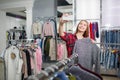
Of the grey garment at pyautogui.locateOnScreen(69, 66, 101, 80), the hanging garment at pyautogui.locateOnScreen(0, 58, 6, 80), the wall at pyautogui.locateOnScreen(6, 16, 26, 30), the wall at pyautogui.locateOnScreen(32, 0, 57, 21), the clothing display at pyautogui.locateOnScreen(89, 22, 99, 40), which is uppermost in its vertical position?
the wall at pyautogui.locateOnScreen(32, 0, 57, 21)

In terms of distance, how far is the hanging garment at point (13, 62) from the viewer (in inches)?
132

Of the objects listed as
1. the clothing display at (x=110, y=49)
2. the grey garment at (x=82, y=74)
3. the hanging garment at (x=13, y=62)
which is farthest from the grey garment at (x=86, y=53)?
the clothing display at (x=110, y=49)

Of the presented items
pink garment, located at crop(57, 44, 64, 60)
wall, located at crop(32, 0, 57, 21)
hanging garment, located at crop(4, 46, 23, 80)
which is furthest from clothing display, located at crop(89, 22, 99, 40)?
hanging garment, located at crop(4, 46, 23, 80)

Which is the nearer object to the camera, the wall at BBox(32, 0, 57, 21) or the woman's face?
the woman's face

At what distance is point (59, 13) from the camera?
5.37 meters

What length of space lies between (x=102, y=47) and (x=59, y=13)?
1.80 metres

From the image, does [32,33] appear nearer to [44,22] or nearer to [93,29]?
[44,22]

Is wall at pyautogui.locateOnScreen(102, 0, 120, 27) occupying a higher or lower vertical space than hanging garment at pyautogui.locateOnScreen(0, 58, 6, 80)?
higher

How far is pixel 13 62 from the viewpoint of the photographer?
3.38 metres

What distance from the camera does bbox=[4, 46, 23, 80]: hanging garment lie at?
3.35 metres

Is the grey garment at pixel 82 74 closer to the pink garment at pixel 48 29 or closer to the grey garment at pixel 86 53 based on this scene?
the grey garment at pixel 86 53

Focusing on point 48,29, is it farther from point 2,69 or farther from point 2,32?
point 2,32

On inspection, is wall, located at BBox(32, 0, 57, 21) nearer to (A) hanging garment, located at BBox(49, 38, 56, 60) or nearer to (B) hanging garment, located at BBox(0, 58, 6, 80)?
(A) hanging garment, located at BBox(49, 38, 56, 60)

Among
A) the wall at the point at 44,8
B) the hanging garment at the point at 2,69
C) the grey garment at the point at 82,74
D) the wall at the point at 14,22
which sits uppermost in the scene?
the wall at the point at 44,8
